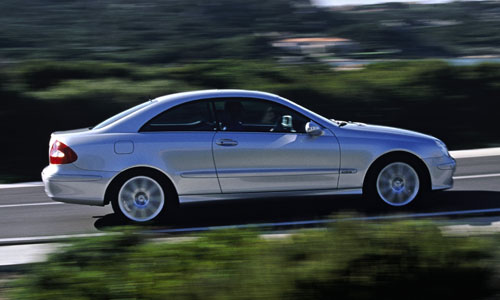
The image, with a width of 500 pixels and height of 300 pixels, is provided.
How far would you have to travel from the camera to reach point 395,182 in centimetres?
885

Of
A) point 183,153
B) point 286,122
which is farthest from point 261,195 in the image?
point 183,153

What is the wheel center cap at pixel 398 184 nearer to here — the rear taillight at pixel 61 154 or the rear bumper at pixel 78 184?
the rear bumper at pixel 78 184

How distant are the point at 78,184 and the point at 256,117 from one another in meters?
2.16

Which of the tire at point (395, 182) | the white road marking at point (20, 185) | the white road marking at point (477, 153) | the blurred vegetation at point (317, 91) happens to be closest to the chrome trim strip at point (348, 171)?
the tire at point (395, 182)

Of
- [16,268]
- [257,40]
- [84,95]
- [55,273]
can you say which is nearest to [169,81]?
[84,95]

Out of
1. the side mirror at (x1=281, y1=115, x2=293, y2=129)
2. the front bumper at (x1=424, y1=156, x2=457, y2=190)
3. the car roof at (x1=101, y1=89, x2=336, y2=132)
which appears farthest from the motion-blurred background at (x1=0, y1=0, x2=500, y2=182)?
the front bumper at (x1=424, y1=156, x2=457, y2=190)

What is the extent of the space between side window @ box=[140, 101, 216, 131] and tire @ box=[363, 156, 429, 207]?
1.97 m

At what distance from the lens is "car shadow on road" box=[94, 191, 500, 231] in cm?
873

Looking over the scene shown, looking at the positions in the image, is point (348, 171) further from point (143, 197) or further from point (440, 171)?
point (143, 197)

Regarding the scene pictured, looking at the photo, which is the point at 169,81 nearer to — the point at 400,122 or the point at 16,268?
the point at 400,122

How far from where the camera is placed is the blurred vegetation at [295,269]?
4125 mm

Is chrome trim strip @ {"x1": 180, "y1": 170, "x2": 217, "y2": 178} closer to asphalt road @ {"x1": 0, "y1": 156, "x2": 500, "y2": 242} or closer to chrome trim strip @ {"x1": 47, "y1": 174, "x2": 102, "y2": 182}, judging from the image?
asphalt road @ {"x1": 0, "y1": 156, "x2": 500, "y2": 242}

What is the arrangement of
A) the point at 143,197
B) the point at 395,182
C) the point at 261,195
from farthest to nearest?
the point at 395,182, the point at 261,195, the point at 143,197

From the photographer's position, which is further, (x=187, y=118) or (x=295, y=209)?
(x=295, y=209)
